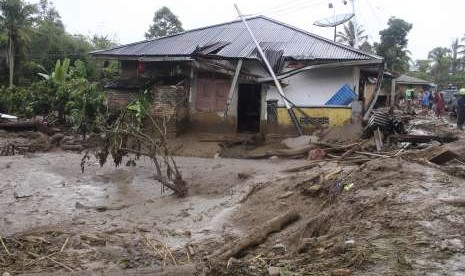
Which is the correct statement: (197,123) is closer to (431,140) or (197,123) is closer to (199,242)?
(431,140)

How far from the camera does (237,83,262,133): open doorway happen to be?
18.6 meters

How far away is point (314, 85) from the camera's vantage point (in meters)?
17.0

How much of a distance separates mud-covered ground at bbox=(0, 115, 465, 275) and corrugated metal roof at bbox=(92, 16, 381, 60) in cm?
613

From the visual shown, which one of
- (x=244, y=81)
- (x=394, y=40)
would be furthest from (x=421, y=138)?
(x=394, y=40)

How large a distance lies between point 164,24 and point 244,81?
107ft

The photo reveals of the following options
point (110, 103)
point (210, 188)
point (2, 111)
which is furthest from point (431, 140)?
point (2, 111)

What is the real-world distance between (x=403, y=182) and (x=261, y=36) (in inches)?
518

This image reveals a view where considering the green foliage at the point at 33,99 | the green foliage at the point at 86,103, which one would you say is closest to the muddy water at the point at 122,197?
the green foliage at the point at 86,103

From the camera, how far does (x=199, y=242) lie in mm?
6941

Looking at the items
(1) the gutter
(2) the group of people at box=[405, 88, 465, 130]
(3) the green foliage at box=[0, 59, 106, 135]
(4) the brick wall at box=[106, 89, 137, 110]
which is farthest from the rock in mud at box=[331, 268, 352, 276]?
(4) the brick wall at box=[106, 89, 137, 110]

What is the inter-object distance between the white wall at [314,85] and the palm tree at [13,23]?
22.3 meters

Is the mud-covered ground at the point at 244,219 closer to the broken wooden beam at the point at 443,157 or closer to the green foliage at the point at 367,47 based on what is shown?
the broken wooden beam at the point at 443,157

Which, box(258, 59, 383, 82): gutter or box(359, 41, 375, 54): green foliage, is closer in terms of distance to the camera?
box(258, 59, 383, 82): gutter

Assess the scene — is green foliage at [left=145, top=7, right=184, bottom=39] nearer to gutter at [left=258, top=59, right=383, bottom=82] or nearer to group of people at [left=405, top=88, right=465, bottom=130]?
group of people at [left=405, top=88, right=465, bottom=130]
